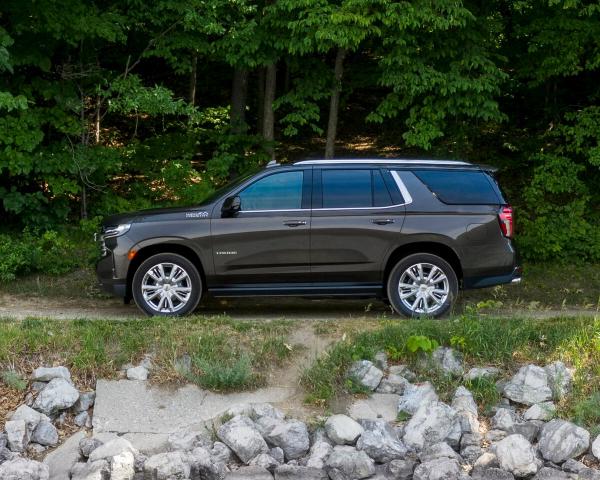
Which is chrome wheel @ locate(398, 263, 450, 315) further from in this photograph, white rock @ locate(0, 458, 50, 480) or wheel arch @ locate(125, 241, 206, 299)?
white rock @ locate(0, 458, 50, 480)

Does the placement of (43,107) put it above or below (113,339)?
above

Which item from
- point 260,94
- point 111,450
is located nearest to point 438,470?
point 111,450

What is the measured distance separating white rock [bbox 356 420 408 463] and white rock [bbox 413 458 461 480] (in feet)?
1.03

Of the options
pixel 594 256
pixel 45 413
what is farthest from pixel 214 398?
pixel 594 256

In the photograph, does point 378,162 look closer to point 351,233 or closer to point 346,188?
point 346,188

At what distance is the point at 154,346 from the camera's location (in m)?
9.77

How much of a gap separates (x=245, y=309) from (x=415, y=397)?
3.65 metres

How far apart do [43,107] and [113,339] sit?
7130mm

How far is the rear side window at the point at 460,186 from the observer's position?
11070mm

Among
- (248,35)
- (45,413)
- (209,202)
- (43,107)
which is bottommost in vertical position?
(45,413)

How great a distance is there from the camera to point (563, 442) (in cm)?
885

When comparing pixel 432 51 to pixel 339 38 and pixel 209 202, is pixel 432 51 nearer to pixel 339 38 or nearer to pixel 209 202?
pixel 339 38

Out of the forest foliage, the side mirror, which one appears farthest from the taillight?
the forest foliage

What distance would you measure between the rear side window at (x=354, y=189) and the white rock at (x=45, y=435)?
4.05 m
